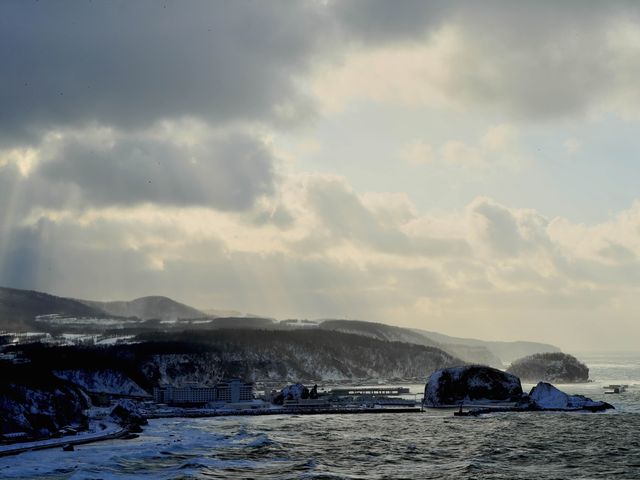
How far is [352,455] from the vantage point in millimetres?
140625

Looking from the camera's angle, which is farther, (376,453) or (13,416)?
(13,416)

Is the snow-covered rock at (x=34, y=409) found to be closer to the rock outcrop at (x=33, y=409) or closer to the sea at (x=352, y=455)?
the rock outcrop at (x=33, y=409)

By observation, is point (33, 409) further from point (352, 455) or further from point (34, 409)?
point (352, 455)

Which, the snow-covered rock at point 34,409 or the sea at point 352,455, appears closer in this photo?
the sea at point 352,455

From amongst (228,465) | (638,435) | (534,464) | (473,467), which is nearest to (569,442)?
(638,435)

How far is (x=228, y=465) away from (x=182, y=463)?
869 cm

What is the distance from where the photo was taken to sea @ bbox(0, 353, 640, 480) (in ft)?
385

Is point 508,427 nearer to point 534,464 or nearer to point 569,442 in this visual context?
point 569,442

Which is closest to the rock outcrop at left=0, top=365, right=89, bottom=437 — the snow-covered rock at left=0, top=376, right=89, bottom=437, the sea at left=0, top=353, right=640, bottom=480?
the snow-covered rock at left=0, top=376, right=89, bottom=437

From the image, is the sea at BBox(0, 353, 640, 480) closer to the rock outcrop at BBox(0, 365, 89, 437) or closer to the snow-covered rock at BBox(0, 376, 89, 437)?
the rock outcrop at BBox(0, 365, 89, 437)

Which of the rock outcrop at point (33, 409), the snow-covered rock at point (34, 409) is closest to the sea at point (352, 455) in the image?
the rock outcrop at point (33, 409)

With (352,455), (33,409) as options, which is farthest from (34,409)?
(352,455)

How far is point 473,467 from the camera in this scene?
123 m

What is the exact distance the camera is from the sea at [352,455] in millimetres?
117438
